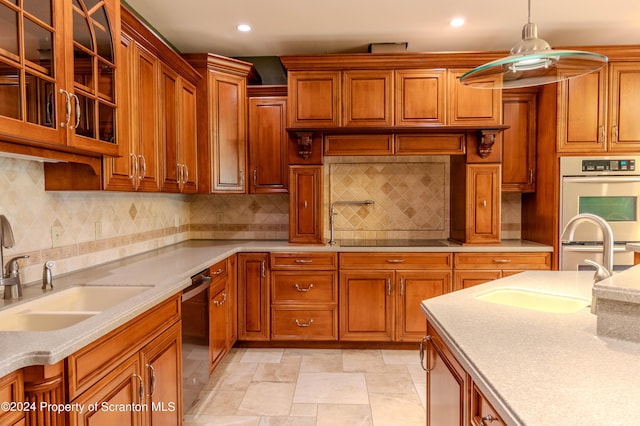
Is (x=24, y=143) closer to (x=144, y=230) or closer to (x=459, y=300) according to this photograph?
(x=144, y=230)

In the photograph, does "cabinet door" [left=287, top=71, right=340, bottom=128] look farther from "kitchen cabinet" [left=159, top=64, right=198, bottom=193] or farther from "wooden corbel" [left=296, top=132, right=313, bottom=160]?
"kitchen cabinet" [left=159, top=64, right=198, bottom=193]

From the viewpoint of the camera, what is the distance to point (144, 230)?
10.1 ft

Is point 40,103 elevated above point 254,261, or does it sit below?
above

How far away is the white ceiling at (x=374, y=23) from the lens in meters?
2.82

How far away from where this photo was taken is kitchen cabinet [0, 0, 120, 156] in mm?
1341

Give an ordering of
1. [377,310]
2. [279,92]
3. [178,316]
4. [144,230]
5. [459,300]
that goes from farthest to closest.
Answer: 1. [279,92]
2. [377,310]
3. [144,230]
4. [178,316]
5. [459,300]

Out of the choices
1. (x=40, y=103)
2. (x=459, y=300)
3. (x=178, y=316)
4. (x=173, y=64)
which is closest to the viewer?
(x=40, y=103)

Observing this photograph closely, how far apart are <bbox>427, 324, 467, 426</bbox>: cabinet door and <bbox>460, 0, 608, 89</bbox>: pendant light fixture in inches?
44.0

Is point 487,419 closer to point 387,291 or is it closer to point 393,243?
point 387,291

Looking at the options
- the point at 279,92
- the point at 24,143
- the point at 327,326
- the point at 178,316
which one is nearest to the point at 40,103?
the point at 24,143

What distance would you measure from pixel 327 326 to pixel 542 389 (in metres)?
2.59

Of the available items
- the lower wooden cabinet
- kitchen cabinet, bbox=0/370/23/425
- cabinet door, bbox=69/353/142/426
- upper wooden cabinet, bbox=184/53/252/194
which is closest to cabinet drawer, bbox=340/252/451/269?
upper wooden cabinet, bbox=184/53/252/194

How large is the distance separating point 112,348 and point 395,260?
2.37m

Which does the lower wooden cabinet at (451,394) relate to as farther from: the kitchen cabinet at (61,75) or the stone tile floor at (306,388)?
the kitchen cabinet at (61,75)
